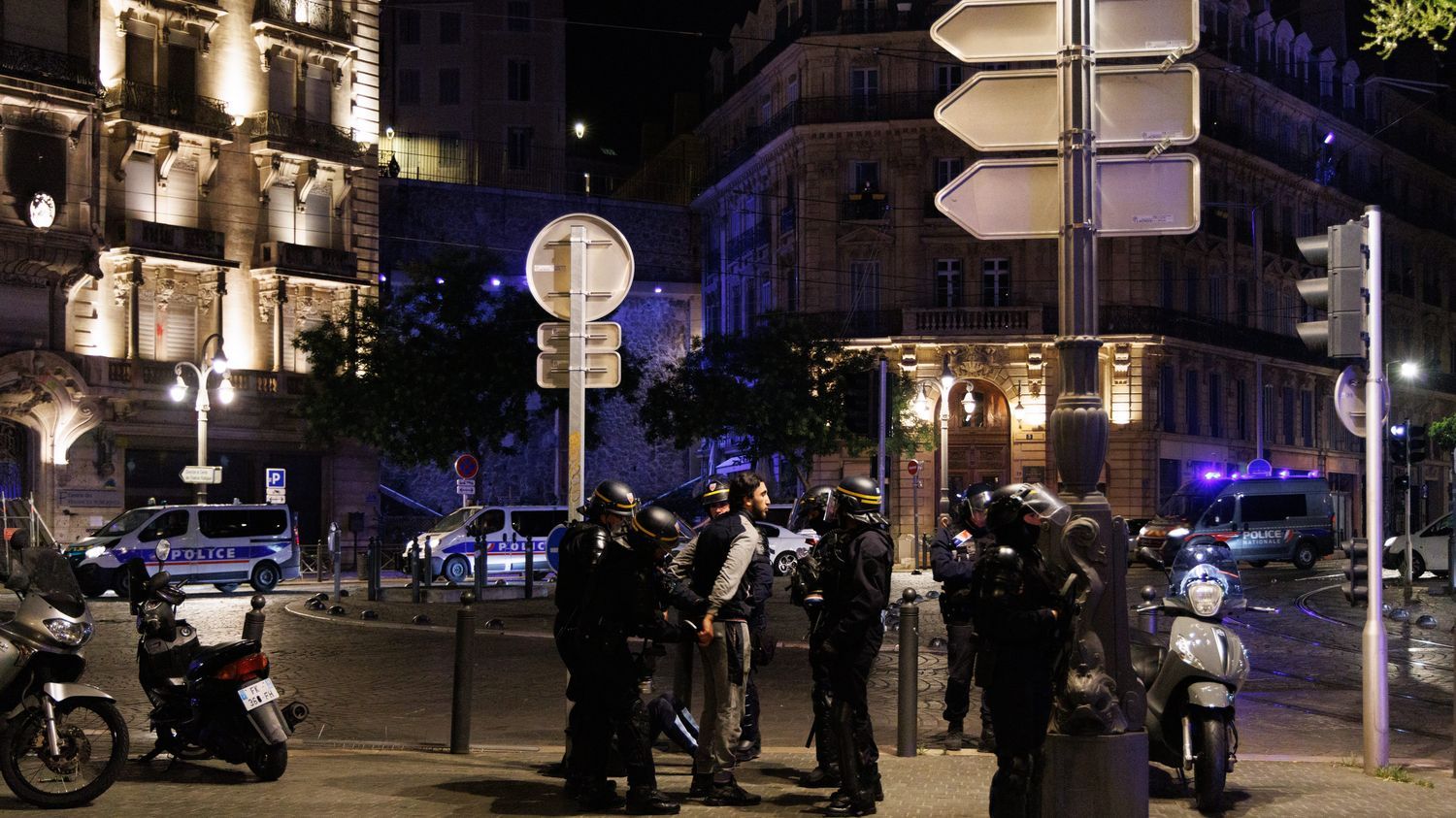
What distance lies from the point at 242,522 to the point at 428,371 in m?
10.6

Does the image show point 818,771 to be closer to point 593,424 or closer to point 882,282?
point 593,424

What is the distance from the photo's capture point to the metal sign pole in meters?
9.95

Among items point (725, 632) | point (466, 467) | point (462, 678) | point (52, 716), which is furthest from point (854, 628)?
point (466, 467)

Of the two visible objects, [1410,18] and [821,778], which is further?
[1410,18]

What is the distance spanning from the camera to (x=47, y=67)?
37.9 m

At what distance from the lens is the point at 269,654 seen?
1758 centimetres

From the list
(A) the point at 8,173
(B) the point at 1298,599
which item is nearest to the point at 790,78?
(A) the point at 8,173

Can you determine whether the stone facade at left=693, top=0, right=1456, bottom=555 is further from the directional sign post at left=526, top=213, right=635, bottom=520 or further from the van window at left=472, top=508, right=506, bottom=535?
the directional sign post at left=526, top=213, right=635, bottom=520

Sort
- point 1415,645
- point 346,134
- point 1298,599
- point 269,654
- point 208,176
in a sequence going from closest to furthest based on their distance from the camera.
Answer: point 269,654, point 1415,645, point 1298,599, point 208,176, point 346,134

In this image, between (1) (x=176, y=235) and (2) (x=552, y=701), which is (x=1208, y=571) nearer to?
(2) (x=552, y=701)

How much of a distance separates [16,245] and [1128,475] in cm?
3190

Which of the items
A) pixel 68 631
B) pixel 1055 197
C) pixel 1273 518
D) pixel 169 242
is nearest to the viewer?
pixel 1055 197

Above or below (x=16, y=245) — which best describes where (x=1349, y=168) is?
above

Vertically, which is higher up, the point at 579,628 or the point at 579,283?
the point at 579,283
